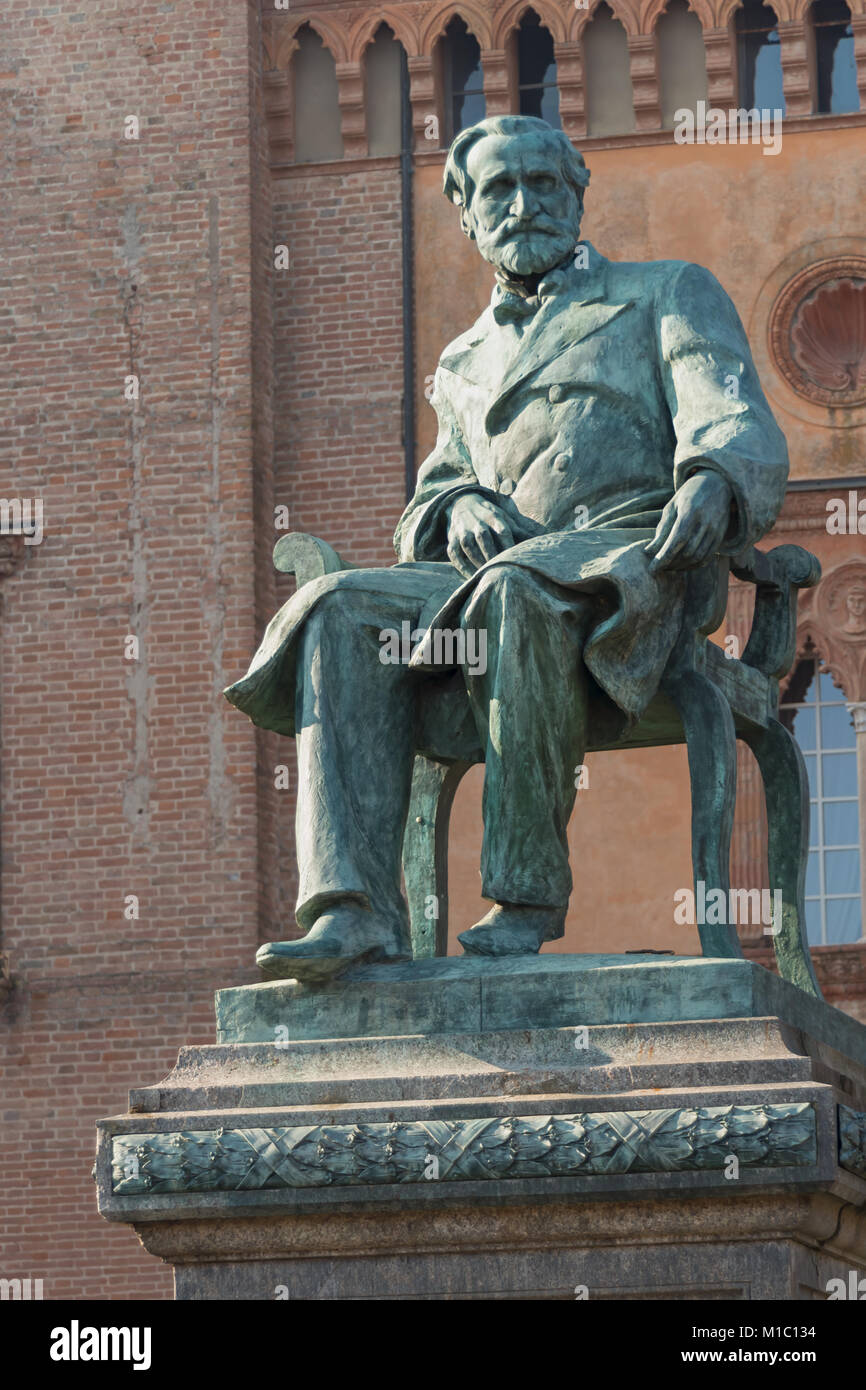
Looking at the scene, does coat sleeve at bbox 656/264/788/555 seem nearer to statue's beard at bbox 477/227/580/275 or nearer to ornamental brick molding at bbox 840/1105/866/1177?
statue's beard at bbox 477/227/580/275

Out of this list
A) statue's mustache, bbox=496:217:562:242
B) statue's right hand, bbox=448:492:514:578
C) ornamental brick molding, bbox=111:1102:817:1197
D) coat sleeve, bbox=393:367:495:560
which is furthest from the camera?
statue's mustache, bbox=496:217:562:242

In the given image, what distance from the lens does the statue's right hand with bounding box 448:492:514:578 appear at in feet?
17.9

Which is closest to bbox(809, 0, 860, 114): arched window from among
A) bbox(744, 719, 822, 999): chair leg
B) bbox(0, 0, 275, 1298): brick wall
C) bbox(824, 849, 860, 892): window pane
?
bbox(0, 0, 275, 1298): brick wall

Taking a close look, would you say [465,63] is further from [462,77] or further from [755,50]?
[755,50]

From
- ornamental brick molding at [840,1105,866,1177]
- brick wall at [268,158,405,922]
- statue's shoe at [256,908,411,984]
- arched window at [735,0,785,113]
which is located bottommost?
ornamental brick molding at [840,1105,866,1177]

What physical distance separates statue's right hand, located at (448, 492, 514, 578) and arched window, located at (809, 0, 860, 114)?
387 inches

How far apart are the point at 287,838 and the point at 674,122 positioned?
13.0 ft

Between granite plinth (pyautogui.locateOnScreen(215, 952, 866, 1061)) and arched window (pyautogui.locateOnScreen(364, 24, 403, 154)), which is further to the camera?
arched window (pyautogui.locateOnScreen(364, 24, 403, 154))

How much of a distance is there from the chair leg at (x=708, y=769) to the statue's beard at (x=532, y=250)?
910mm

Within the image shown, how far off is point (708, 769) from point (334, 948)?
2.51ft

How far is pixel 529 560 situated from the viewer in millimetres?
5238

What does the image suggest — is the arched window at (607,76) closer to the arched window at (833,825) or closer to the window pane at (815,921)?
the arched window at (833,825)

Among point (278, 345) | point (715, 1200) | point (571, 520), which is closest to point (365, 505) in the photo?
point (278, 345)

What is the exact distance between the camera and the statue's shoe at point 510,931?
17.0 ft
